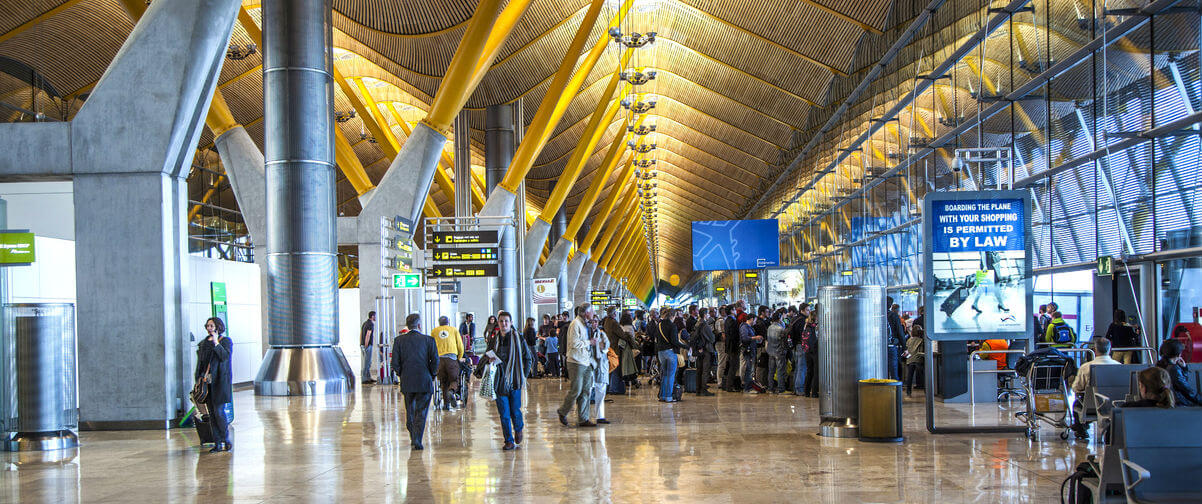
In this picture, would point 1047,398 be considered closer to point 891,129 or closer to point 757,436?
point 757,436

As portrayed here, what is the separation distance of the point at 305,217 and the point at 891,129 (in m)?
13.9

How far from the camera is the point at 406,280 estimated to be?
22359mm

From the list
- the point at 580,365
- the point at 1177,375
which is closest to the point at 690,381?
the point at 580,365

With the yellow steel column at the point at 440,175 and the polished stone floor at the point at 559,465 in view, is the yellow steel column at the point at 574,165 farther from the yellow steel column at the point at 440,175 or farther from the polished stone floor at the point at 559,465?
the polished stone floor at the point at 559,465

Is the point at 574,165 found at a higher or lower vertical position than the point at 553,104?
lower

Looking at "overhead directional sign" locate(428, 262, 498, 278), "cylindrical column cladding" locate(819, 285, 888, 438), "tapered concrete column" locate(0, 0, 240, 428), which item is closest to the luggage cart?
"cylindrical column cladding" locate(819, 285, 888, 438)

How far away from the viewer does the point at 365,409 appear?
51.5ft

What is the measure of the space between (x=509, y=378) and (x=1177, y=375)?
20.0ft

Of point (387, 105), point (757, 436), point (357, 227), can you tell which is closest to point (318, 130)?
point (357, 227)

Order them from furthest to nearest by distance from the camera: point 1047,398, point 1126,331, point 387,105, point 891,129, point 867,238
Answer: point 387,105
point 867,238
point 891,129
point 1126,331
point 1047,398

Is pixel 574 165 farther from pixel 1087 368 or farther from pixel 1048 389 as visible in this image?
pixel 1087 368

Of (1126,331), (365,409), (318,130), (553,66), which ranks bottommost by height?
(365,409)

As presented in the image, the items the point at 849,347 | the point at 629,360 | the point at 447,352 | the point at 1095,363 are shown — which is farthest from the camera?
the point at 629,360

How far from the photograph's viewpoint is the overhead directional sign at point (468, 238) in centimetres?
2777
